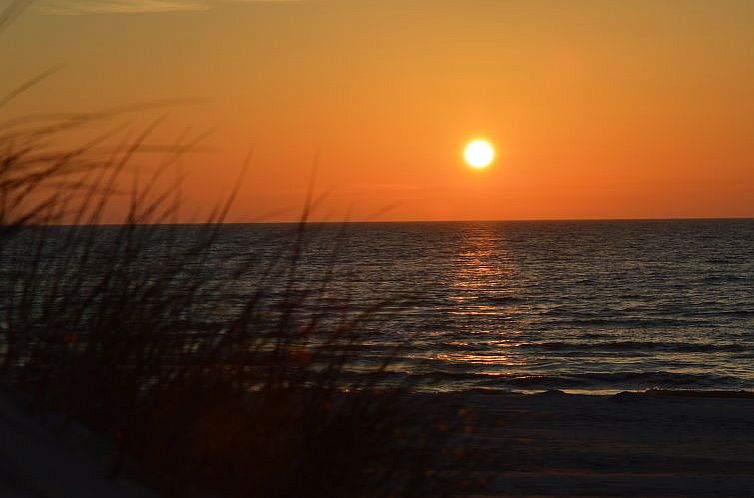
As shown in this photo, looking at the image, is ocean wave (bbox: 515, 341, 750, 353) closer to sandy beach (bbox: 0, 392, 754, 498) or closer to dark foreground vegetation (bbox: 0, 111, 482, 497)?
sandy beach (bbox: 0, 392, 754, 498)

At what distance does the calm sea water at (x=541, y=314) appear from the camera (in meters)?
3.29

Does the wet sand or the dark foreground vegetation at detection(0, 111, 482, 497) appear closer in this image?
the dark foreground vegetation at detection(0, 111, 482, 497)

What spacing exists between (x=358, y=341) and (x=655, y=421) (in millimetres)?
7338

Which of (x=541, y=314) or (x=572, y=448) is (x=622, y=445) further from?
(x=541, y=314)

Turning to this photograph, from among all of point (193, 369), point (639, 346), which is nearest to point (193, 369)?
point (193, 369)

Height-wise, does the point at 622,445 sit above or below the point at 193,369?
below

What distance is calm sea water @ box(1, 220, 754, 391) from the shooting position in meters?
3.29

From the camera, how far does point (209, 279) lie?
3.10 meters

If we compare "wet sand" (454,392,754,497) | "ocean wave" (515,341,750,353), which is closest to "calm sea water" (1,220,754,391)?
"ocean wave" (515,341,750,353)

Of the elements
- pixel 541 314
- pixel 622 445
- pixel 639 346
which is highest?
pixel 622 445

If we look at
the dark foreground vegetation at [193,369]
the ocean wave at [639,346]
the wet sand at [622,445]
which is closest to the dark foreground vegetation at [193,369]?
the dark foreground vegetation at [193,369]

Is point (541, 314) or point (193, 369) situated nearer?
point (193, 369)

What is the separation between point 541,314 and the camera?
36.3 m

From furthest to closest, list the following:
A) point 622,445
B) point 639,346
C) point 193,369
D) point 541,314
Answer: point 541,314
point 639,346
point 622,445
point 193,369
